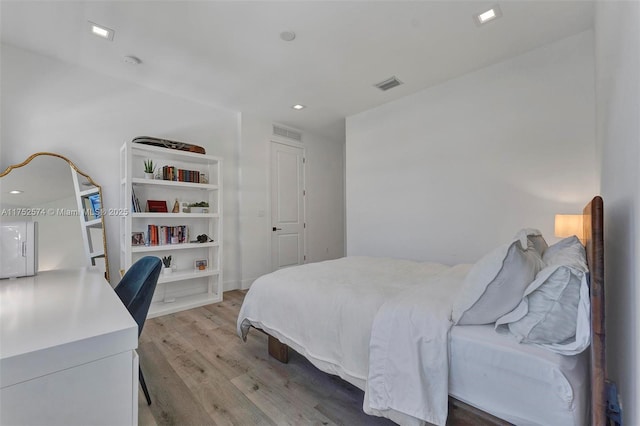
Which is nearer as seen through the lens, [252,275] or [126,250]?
[126,250]

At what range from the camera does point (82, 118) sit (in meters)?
2.94

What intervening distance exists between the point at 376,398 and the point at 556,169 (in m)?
2.62

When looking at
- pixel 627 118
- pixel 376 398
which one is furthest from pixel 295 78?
pixel 376 398

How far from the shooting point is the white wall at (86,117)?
2.59 meters

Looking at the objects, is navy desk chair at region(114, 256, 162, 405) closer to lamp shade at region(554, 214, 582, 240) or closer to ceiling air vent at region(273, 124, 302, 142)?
lamp shade at region(554, 214, 582, 240)

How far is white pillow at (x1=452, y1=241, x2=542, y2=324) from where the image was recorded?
3.88 feet

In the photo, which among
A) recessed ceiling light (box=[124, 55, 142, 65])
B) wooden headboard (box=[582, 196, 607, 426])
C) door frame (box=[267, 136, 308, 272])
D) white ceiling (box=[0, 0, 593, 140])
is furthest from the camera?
door frame (box=[267, 136, 308, 272])

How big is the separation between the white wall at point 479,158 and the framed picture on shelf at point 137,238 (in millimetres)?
2798

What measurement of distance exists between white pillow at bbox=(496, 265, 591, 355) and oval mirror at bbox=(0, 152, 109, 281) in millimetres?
3285

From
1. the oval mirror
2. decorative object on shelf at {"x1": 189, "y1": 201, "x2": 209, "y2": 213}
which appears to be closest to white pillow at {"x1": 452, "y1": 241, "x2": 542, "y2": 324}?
the oval mirror

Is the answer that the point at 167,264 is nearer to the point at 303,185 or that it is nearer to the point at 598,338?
the point at 303,185

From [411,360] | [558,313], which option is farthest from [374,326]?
[558,313]

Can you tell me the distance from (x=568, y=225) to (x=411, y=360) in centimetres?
200

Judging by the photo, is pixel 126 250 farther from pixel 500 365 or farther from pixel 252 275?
pixel 500 365
